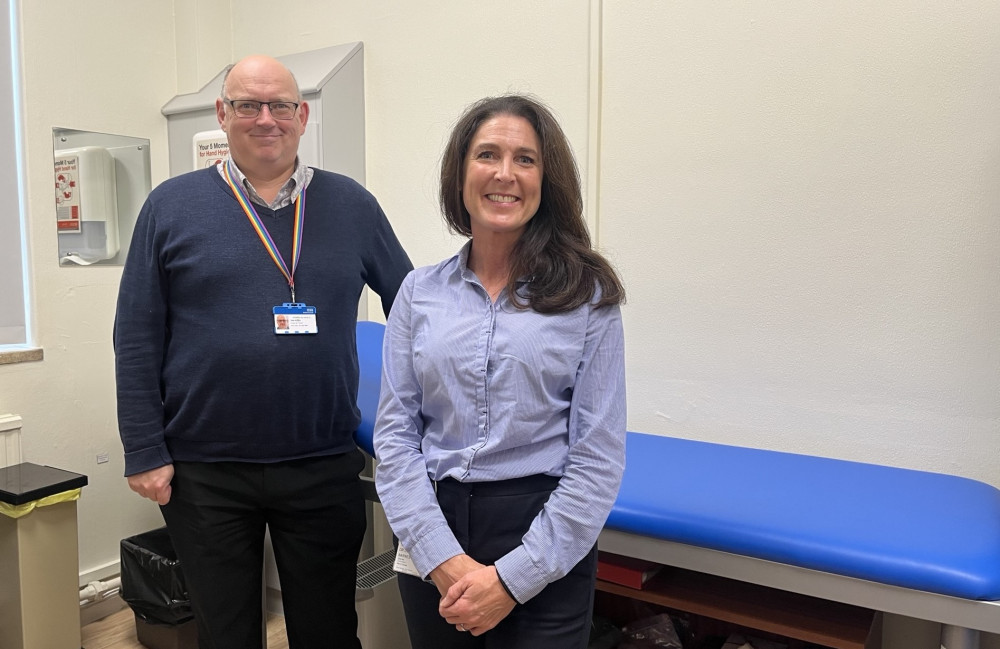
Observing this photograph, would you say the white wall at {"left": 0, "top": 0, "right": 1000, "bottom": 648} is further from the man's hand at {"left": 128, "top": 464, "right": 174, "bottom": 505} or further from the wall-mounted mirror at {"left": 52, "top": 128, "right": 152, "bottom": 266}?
the man's hand at {"left": 128, "top": 464, "right": 174, "bottom": 505}

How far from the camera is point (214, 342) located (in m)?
1.53

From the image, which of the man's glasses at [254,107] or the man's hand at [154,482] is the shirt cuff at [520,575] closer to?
the man's hand at [154,482]

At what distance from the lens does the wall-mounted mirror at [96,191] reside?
2.69 metres

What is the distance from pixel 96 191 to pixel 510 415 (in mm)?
2357

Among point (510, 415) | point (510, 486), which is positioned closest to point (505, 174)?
point (510, 415)

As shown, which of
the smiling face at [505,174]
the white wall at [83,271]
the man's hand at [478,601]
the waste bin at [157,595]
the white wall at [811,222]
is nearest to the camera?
the man's hand at [478,601]

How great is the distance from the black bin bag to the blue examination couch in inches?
45.3

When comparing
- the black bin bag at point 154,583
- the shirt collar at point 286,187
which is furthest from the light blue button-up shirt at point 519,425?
the black bin bag at point 154,583

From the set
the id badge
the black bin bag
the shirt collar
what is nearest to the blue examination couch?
the id badge

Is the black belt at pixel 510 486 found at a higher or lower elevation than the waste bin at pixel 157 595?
higher

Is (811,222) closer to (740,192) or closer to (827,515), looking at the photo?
(740,192)

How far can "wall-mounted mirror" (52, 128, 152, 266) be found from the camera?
269 centimetres

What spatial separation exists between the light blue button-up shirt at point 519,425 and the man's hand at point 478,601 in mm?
22

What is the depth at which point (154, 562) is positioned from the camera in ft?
8.13
